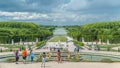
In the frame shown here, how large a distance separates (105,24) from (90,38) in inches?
1531

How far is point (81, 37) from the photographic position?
66.1 metres

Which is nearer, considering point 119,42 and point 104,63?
point 104,63

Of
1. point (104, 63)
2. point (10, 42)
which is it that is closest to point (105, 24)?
point (10, 42)

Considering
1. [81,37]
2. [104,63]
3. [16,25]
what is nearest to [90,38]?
[81,37]

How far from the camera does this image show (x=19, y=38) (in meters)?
64.0

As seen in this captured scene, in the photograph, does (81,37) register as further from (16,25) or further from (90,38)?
(16,25)
